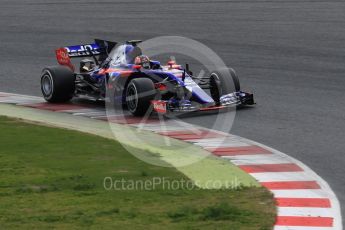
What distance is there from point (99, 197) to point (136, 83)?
576cm

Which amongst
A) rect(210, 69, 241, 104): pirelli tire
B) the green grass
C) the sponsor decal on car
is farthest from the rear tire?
the green grass

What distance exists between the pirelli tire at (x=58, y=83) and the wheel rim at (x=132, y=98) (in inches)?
70.7

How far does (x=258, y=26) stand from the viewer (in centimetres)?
2581

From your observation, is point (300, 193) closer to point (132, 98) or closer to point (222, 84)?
point (132, 98)

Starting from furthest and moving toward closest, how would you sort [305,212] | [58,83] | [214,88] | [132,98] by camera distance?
1. [58,83]
2. [214,88]
3. [132,98]
4. [305,212]

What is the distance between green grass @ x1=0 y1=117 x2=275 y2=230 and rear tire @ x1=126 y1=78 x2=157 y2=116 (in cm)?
259

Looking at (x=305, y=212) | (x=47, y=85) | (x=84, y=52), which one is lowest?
(x=305, y=212)

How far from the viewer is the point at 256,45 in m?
23.0

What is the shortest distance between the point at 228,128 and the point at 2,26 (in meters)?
15.7

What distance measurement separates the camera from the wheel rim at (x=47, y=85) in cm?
1712

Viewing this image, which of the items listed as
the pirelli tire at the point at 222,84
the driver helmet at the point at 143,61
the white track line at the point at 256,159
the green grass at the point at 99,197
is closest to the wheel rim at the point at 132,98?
the driver helmet at the point at 143,61

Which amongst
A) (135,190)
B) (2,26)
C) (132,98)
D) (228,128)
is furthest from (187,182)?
(2,26)

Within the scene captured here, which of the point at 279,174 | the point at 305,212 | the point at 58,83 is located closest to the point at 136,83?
the point at 58,83

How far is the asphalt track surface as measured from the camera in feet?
45.4
